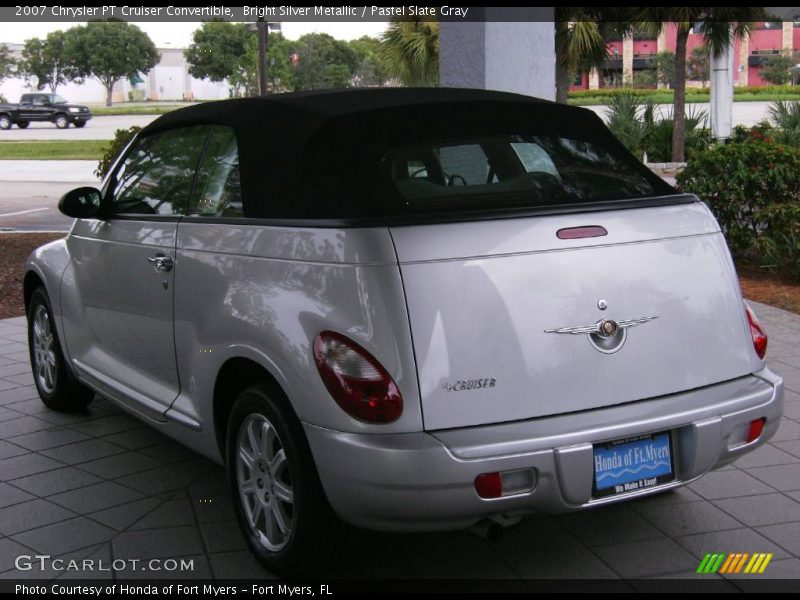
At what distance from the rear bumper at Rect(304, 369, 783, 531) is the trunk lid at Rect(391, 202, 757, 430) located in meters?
0.06

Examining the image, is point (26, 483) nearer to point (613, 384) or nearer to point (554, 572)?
point (554, 572)

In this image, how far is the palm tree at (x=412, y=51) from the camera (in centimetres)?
2309

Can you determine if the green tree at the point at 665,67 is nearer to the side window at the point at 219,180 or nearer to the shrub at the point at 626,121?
the shrub at the point at 626,121

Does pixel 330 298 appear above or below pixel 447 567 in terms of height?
above

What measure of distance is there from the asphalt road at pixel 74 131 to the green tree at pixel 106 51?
927 inches

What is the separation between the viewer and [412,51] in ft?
76.8

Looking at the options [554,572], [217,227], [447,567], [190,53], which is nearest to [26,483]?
[217,227]

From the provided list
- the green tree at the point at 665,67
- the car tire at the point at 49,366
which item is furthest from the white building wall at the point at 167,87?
the car tire at the point at 49,366

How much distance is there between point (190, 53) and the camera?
8175cm

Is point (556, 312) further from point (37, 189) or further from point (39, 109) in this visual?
point (39, 109)

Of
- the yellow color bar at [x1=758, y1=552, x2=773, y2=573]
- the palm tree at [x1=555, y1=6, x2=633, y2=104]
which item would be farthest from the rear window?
the palm tree at [x1=555, y1=6, x2=633, y2=104]

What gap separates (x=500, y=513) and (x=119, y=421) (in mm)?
3226

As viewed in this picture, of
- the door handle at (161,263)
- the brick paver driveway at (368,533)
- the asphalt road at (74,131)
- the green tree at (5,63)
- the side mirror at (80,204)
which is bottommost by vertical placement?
the brick paver driveway at (368,533)

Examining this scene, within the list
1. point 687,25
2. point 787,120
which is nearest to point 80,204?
point 787,120
